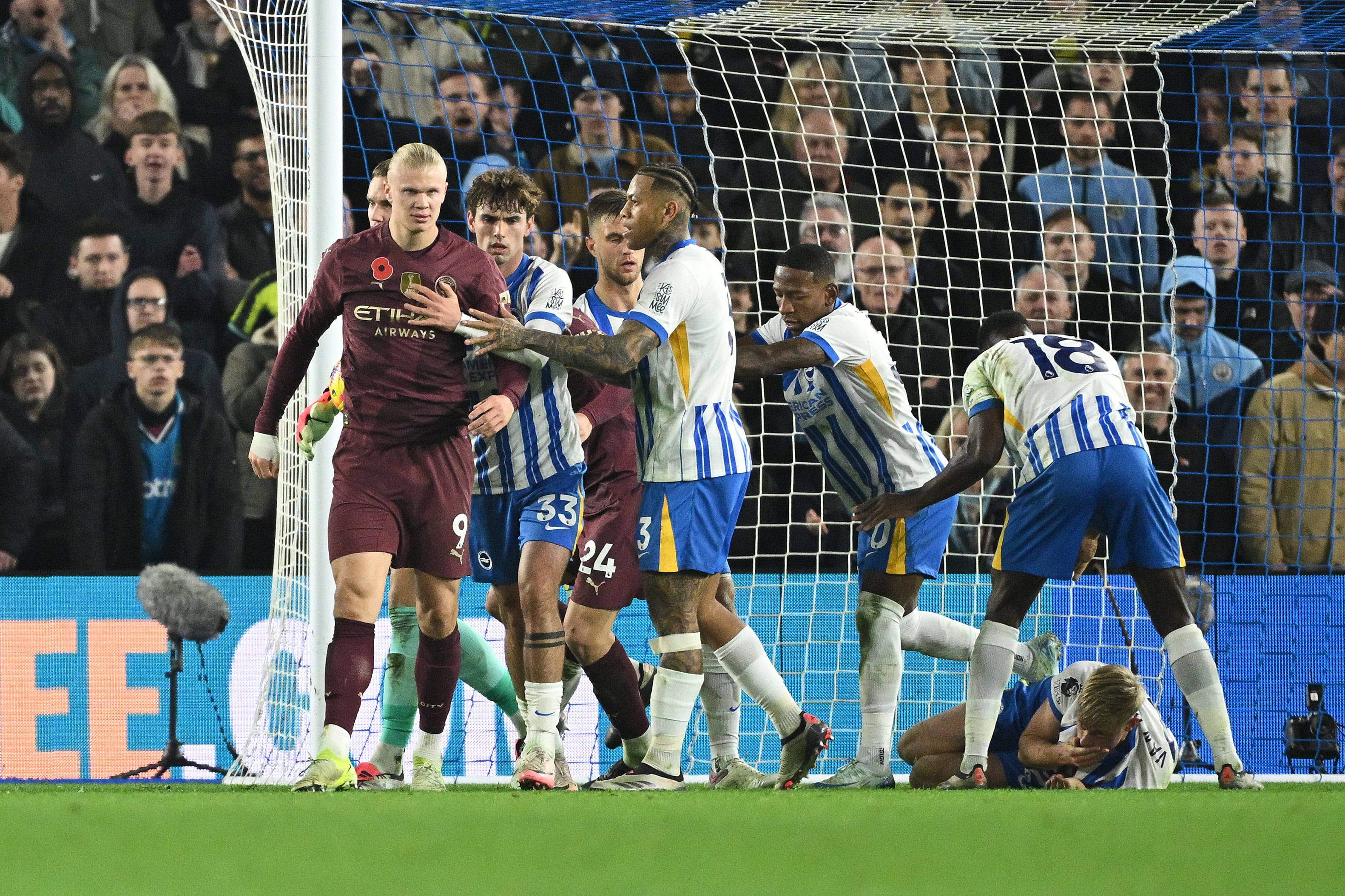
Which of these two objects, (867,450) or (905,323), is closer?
(867,450)

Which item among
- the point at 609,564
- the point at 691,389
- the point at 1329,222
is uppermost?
the point at 1329,222

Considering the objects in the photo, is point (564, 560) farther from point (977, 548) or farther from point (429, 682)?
point (977, 548)

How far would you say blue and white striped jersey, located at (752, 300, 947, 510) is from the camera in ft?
18.5

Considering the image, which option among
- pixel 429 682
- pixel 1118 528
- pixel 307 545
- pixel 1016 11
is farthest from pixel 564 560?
pixel 1016 11

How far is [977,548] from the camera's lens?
314 inches

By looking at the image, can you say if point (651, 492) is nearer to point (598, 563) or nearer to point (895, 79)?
point (598, 563)

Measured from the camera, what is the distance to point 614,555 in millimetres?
5211

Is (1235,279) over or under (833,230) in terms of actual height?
under

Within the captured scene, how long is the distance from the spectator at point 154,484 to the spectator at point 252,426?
0.06m

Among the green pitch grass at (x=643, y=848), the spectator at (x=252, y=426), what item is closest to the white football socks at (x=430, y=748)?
the green pitch grass at (x=643, y=848)

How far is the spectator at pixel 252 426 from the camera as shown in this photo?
26.5ft

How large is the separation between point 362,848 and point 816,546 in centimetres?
528

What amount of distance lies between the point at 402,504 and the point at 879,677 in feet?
6.84

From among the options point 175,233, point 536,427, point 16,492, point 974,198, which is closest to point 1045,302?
point 974,198
